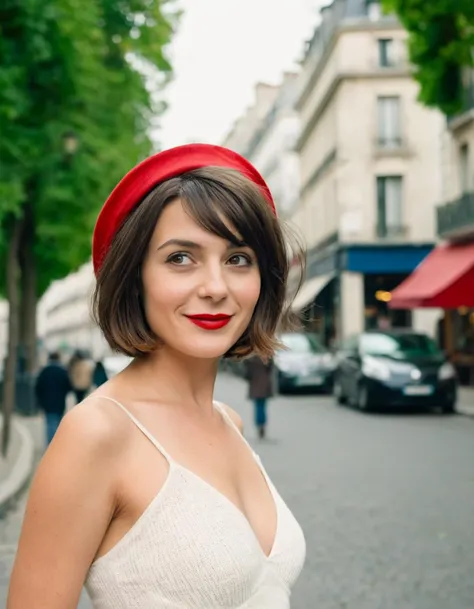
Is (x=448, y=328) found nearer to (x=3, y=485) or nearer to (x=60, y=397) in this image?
(x=60, y=397)

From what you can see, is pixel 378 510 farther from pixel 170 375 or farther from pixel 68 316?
pixel 68 316

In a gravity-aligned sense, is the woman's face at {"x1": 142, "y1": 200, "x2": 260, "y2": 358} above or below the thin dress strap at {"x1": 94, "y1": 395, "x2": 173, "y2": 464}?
above

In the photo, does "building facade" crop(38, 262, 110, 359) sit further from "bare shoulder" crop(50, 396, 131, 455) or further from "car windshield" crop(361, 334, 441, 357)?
"bare shoulder" crop(50, 396, 131, 455)

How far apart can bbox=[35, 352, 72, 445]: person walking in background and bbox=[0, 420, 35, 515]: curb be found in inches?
18.0

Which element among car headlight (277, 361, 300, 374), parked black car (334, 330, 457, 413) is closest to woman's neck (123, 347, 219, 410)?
parked black car (334, 330, 457, 413)

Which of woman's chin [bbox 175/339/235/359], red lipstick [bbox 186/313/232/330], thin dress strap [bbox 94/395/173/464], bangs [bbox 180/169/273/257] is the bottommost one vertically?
thin dress strap [bbox 94/395/173/464]

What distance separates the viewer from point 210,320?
1860 mm

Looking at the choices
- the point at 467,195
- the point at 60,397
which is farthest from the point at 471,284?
the point at 60,397

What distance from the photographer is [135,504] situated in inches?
66.6

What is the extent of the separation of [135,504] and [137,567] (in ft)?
0.32

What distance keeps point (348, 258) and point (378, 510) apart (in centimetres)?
3140

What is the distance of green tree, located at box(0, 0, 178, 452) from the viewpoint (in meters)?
13.9

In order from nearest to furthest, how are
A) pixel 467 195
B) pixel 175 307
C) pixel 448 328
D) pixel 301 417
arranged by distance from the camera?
pixel 175 307 < pixel 301 417 < pixel 467 195 < pixel 448 328

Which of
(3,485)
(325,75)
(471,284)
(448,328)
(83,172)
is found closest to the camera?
(3,485)
